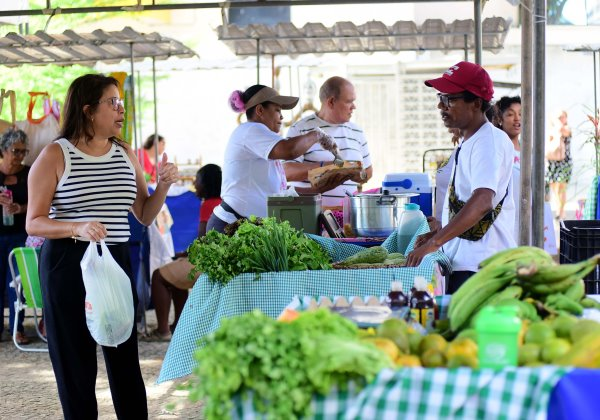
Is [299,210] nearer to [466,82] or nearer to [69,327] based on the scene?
[466,82]

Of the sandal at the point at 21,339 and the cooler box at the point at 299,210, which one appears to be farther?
the sandal at the point at 21,339

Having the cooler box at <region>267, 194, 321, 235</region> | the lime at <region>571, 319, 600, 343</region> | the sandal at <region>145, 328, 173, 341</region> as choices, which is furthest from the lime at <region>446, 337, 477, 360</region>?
the sandal at <region>145, 328, 173, 341</region>

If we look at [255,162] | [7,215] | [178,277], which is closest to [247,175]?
[255,162]

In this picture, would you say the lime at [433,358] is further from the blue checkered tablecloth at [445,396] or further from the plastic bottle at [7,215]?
the plastic bottle at [7,215]

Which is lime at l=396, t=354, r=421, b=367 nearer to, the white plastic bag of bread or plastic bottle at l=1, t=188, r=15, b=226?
the white plastic bag of bread

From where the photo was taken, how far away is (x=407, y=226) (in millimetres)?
4723

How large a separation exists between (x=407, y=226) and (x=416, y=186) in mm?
1479

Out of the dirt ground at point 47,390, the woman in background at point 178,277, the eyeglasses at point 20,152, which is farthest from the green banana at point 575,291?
the eyeglasses at point 20,152

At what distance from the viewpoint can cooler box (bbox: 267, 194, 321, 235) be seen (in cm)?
523

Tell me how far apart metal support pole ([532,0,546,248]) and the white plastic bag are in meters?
2.01

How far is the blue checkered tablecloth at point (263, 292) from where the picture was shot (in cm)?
392

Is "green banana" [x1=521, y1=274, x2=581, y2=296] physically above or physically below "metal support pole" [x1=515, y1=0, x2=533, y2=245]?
Result: below

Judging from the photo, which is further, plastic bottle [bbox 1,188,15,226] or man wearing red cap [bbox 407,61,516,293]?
plastic bottle [bbox 1,188,15,226]

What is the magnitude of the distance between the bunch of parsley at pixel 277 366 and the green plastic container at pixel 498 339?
0.23m
